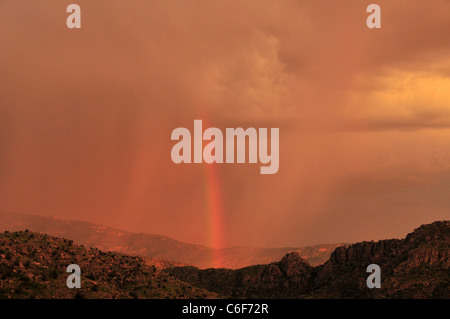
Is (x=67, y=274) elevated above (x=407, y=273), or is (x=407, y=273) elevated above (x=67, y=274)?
(x=407, y=273)

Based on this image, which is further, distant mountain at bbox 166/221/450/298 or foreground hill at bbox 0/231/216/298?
distant mountain at bbox 166/221/450/298

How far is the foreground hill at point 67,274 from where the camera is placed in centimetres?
13238

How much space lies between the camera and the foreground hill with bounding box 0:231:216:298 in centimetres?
13238

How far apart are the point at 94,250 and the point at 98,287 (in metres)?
43.7

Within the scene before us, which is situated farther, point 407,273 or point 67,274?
point 407,273

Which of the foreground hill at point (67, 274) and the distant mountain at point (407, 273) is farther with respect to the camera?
the distant mountain at point (407, 273)

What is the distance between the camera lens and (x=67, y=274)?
14538cm
